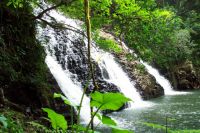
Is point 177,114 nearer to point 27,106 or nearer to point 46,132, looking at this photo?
point 27,106

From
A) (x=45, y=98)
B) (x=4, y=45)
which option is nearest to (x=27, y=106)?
(x=45, y=98)

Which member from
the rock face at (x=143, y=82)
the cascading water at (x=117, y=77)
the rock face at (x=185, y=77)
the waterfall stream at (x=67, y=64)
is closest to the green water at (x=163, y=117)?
the waterfall stream at (x=67, y=64)

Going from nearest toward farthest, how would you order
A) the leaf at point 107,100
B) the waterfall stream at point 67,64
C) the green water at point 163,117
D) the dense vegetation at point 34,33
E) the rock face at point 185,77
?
the leaf at point 107,100 → the dense vegetation at point 34,33 → the green water at point 163,117 → the waterfall stream at point 67,64 → the rock face at point 185,77

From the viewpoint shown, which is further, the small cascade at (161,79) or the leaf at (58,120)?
the small cascade at (161,79)

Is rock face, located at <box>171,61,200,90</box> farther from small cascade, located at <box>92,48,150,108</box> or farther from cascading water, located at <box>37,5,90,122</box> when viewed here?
cascading water, located at <box>37,5,90,122</box>

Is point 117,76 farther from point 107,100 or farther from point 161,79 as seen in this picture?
point 107,100

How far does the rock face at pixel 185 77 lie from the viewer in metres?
21.8

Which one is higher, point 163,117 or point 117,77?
point 117,77

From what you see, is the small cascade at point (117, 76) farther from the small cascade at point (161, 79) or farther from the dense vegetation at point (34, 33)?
the dense vegetation at point (34, 33)

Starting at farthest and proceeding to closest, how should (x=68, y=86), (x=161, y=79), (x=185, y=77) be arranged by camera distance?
(x=185, y=77), (x=161, y=79), (x=68, y=86)

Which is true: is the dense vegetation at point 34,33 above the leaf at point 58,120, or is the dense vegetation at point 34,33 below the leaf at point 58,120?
above

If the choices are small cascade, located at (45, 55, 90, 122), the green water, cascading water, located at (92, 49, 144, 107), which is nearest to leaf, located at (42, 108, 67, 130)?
the green water

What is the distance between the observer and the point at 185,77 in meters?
22.2

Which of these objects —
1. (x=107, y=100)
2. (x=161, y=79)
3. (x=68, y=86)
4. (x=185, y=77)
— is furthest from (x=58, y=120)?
(x=185, y=77)
